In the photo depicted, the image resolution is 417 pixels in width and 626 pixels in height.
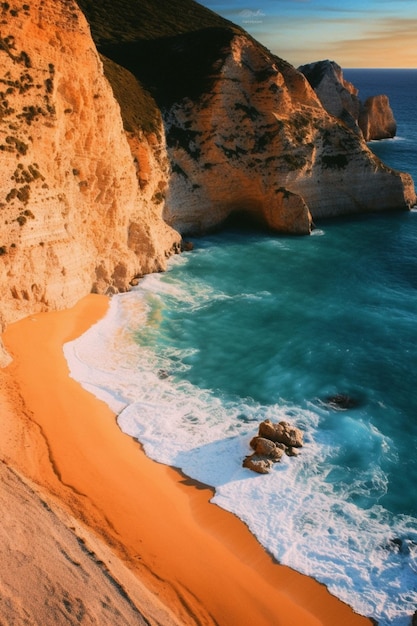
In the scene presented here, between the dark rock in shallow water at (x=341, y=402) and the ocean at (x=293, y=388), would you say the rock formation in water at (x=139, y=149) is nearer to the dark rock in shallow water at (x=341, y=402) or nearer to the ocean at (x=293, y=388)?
the ocean at (x=293, y=388)

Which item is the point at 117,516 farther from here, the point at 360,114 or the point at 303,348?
the point at 360,114

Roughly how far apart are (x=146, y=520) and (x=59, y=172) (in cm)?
1741

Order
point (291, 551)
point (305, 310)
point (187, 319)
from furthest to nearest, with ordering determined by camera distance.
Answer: point (305, 310), point (187, 319), point (291, 551)

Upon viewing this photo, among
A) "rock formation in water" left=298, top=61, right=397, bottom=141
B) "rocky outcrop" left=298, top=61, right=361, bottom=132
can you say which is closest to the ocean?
"rocky outcrop" left=298, top=61, right=361, bottom=132

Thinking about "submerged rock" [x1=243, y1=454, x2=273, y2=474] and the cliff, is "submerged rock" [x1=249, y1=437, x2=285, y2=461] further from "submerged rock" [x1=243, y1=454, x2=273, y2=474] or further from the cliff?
the cliff

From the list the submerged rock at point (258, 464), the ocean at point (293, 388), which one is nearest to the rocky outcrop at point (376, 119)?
the ocean at point (293, 388)

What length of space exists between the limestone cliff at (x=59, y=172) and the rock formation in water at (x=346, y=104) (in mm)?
53861

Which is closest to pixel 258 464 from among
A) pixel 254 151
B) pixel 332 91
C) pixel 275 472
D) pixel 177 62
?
pixel 275 472

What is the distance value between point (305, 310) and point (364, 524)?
15.2 m

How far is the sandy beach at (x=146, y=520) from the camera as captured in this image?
12273 mm

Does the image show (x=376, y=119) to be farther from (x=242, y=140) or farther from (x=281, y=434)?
(x=281, y=434)

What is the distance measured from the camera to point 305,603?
12.7 metres

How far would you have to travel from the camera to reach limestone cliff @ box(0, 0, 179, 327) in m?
23.5

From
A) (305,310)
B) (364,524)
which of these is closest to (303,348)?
(305,310)
